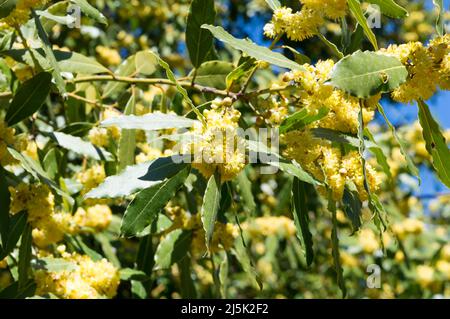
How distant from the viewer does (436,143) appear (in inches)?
60.7

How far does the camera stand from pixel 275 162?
1421mm

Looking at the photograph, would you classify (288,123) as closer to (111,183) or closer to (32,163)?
(111,183)

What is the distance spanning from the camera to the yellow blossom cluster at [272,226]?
11.8 feet

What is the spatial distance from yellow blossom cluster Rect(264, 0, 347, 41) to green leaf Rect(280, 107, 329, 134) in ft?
0.59

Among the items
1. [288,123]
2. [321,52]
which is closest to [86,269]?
[288,123]

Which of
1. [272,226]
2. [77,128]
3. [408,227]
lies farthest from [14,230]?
[408,227]

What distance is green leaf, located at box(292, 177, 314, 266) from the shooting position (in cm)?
156

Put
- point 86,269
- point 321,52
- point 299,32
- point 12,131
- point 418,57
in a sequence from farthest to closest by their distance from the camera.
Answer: point 321,52 < point 86,269 < point 12,131 < point 299,32 < point 418,57

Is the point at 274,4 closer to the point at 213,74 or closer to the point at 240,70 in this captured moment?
the point at 240,70

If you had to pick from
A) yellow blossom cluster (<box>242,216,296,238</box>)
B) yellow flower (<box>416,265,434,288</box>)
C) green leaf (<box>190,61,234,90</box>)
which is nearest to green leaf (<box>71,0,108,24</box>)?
green leaf (<box>190,61,234,90</box>)

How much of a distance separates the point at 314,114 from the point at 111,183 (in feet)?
1.63

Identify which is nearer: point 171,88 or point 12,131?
point 12,131

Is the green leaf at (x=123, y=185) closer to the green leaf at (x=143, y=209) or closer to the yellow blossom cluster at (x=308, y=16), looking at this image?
the green leaf at (x=143, y=209)

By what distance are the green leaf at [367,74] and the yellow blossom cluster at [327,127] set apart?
0.11 m
